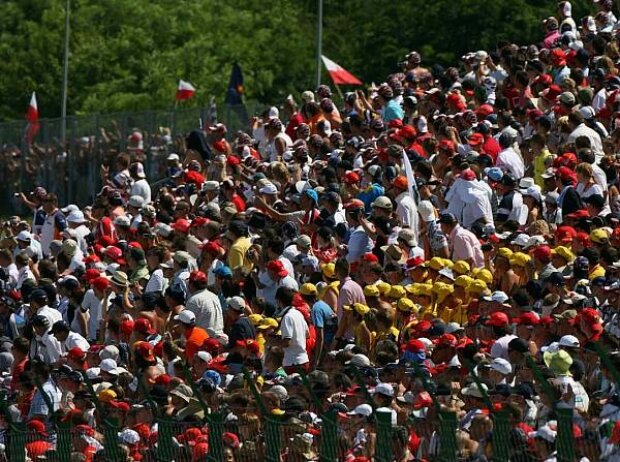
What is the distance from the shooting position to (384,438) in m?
15.2

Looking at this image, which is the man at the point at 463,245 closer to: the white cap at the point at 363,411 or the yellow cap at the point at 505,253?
the yellow cap at the point at 505,253

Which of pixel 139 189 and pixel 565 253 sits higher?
pixel 565 253

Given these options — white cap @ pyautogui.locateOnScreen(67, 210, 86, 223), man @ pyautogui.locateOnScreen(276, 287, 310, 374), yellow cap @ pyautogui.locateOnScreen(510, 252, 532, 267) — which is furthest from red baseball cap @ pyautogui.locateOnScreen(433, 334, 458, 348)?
white cap @ pyautogui.locateOnScreen(67, 210, 86, 223)

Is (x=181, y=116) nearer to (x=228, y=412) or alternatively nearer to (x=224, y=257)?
(x=224, y=257)

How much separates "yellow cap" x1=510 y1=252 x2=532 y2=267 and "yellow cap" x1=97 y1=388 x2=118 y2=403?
4.02 meters

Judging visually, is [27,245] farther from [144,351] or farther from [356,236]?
[144,351]

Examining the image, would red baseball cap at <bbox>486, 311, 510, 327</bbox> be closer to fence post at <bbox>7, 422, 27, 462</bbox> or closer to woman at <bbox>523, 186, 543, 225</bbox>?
woman at <bbox>523, 186, 543, 225</bbox>

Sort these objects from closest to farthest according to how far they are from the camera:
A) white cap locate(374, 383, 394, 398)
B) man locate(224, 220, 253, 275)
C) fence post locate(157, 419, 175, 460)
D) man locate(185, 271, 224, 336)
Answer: white cap locate(374, 383, 394, 398) < fence post locate(157, 419, 175, 460) < man locate(185, 271, 224, 336) < man locate(224, 220, 253, 275)

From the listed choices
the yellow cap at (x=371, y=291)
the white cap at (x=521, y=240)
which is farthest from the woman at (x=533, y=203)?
the yellow cap at (x=371, y=291)

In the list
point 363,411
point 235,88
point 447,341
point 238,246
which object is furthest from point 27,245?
point 235,88

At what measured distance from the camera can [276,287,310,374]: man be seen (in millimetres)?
19844

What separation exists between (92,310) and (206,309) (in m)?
2.51

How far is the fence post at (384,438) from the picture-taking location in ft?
49.6

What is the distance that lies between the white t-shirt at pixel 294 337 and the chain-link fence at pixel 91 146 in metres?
19.2
